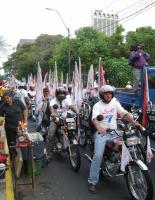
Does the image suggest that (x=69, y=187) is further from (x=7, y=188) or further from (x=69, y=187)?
(x=7, y=188)

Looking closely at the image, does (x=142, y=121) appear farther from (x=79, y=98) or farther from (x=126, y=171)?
(x=126, y=171)

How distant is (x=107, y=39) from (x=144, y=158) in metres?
39.0

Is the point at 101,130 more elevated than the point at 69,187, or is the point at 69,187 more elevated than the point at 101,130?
the point at 101,130

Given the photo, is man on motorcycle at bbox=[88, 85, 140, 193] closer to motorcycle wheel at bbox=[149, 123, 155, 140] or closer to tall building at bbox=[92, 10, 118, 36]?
motorcycle wheel at bbox=[149, 123, 155, 140]

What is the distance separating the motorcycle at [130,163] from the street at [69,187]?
32 cm

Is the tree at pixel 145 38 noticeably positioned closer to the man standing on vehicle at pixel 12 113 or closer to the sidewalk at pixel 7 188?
the man standing on vehicle at pixel 12 113

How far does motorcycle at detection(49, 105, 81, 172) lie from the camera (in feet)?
26.5

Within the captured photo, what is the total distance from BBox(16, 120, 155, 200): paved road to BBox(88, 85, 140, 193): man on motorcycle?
242 millimetres


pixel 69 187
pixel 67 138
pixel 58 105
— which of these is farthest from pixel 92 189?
pixel 58 105

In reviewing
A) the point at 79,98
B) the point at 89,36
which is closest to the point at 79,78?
the point at 79,98

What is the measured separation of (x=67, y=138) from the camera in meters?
8.43

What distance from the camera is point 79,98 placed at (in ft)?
40.0

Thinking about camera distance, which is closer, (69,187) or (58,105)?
(69,187)

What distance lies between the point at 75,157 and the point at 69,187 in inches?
42.3
